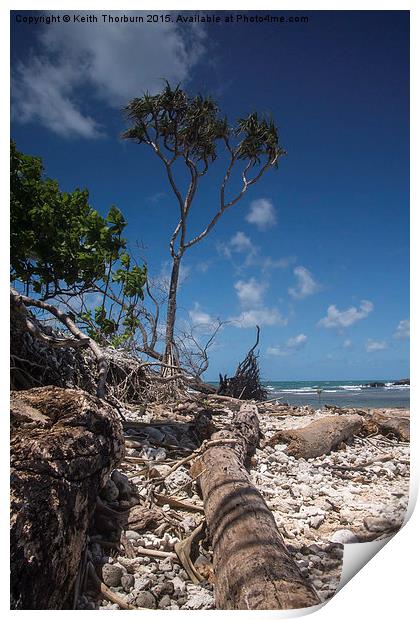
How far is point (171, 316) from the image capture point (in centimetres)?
578

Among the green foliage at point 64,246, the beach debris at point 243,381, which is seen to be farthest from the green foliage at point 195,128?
the beach debris at point 243,381

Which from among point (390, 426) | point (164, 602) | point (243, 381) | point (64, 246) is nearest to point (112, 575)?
point (164, 602)

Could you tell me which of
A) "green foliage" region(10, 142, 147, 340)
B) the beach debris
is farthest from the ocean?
"green foliage" region(10, 142, 147, 340)

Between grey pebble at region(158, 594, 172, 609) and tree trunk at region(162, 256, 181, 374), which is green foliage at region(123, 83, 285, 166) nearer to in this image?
tree trunk at region(162, 256, 181, 374)

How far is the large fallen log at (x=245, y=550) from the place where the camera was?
1312 mm

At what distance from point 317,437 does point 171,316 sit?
2.60m

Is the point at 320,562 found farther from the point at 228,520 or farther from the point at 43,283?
the point at 43,283

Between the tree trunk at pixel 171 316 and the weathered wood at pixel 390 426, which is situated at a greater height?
the tree trunk at pixel 171 316

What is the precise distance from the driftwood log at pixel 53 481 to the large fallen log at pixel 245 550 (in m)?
0.53

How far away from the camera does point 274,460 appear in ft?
11.8

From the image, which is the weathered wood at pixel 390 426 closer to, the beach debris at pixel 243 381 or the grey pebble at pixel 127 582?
the beach debris at pixel 243 381

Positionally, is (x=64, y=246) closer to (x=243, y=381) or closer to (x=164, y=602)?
(x=164, y=602)

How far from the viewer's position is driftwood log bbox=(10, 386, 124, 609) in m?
1.27
